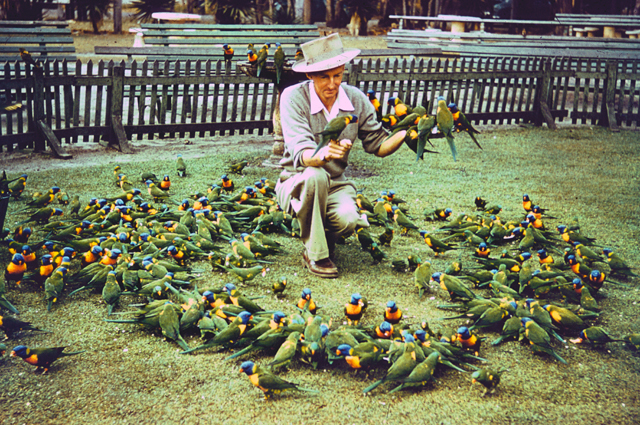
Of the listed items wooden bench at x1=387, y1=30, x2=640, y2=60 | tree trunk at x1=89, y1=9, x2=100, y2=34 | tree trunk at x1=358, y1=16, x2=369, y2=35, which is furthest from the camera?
tree trunk at x1=358, y1=16, x2=369, y2=35

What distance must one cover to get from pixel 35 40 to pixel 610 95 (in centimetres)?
1336

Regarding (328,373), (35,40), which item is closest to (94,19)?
(35,40)

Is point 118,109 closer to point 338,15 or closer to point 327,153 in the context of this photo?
point 327,153

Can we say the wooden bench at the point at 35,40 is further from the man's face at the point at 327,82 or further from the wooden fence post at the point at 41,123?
the man's face at the point at 327,82

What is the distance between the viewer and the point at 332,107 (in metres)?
4.25

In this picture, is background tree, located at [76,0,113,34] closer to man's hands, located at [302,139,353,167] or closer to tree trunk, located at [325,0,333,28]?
tree trunk, located at [325,0,333,28]

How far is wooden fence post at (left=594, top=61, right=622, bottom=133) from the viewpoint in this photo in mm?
11273

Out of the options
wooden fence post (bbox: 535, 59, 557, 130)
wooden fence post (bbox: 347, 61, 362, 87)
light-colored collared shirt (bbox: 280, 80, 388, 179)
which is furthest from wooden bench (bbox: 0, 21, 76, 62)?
light-colored collared shirt (bbox: 280, 80, 388, 179)

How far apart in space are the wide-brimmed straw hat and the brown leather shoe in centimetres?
147

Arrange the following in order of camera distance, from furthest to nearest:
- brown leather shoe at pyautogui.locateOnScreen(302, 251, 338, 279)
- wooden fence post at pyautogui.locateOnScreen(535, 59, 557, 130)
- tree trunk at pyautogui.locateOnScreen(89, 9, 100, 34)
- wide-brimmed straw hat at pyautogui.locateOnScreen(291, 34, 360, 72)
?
tree trunk at pyautogui.locateOnScreen(89, 9, 100, 34) < wooden fence post at pyautogui.locateOnScreen(535, 59, 557, 130) < brown leather shoe at pyautogui.locateOnScreen(302, 251, 338, 279) < wide-brimmed straw hat at pyautogui.locateOnScreen(291, 34, 360, 72)

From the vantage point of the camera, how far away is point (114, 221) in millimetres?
5059

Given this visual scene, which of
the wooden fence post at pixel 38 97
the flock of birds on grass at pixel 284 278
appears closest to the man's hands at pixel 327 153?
the flock of birds on grass at pixel 284 278

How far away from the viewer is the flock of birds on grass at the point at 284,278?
314 centimetres

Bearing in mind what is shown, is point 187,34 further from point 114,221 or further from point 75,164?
point 114,221
